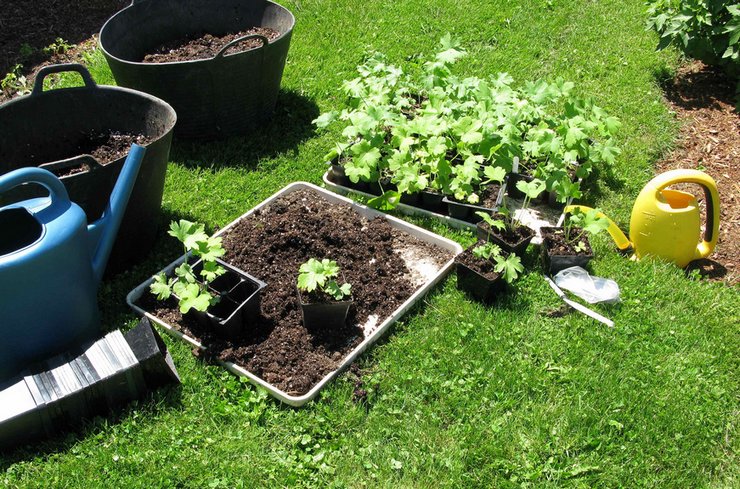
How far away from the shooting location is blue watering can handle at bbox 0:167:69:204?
2.72 metres

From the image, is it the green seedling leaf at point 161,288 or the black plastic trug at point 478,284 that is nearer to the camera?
the green seedling leaf at point 161,288

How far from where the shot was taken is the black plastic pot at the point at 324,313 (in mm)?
3324

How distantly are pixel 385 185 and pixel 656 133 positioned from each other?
7.06 ft

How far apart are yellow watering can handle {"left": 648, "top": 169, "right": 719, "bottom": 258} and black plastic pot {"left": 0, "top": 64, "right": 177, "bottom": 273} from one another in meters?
2.79

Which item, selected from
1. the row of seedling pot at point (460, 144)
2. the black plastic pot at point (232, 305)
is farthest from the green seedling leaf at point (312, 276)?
the row of seedling pot at point (460, 144)

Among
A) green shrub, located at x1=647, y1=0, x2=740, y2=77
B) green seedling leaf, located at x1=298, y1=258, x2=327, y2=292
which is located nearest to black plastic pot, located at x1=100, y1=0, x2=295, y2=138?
green seedling leaf, located at x1=298, y1=258, x2=327, y2=292

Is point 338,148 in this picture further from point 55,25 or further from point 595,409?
point 55,25

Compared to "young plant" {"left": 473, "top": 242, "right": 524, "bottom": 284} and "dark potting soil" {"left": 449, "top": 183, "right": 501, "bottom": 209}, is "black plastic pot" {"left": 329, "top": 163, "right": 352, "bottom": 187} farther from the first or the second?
"young plant" {"left": 473, "top": 242, "right": 524, "bottom": 284}

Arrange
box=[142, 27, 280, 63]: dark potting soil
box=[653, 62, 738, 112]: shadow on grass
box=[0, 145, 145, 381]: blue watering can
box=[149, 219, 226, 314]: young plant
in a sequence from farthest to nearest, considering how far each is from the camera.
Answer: box=[653, 62, 738, 112]: shadow on grass
box=[142, 27, 280, 63]: dark potting soil
box=[149, 219, 226, 314]: young plant
box=[0, 145, 145, 381]: blue watering can

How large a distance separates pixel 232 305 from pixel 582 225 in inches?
78.8

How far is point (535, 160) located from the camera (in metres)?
4.47

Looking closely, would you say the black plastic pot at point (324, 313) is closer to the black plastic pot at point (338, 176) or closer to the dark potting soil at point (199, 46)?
the black plastic pot at point (338, 176)

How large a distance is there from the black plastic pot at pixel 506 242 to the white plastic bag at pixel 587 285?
9.9 inches

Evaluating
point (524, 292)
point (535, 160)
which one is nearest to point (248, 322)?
point (524, 292)
